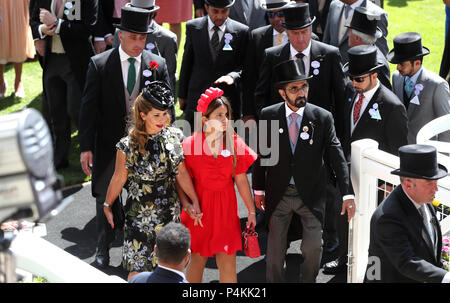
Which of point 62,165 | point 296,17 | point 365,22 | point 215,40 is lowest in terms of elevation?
point 62,165

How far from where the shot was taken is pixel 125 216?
638cm

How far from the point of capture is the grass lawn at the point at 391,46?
9.96 m

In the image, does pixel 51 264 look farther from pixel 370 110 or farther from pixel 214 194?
pixel 370 110

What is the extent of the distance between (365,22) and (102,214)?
9.98ft

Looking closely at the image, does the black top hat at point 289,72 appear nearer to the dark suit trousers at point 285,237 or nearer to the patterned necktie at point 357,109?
the patterned necktie at point 357,109

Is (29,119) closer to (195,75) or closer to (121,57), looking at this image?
(121,57)

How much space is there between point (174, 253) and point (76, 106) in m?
4.88

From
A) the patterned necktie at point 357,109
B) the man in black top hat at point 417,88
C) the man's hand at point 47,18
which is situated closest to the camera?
the patterned necktie at point 357,109

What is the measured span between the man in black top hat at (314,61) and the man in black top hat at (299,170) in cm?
90

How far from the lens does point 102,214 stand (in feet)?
24.0

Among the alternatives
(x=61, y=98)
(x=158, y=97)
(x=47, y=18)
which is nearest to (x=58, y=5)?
(x=47, y=18)

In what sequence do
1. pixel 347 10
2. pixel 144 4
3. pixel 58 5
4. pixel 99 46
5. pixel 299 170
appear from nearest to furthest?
1. pixel 299 170
2. pixel 144 4
3. pixel 347 10
4. pixel 58 5
5. pixel 99 46

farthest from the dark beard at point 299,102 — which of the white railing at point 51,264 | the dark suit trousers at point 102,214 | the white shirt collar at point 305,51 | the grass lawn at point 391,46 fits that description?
the grass lawn at point 391,46

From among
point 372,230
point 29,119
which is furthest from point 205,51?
point 29,119
